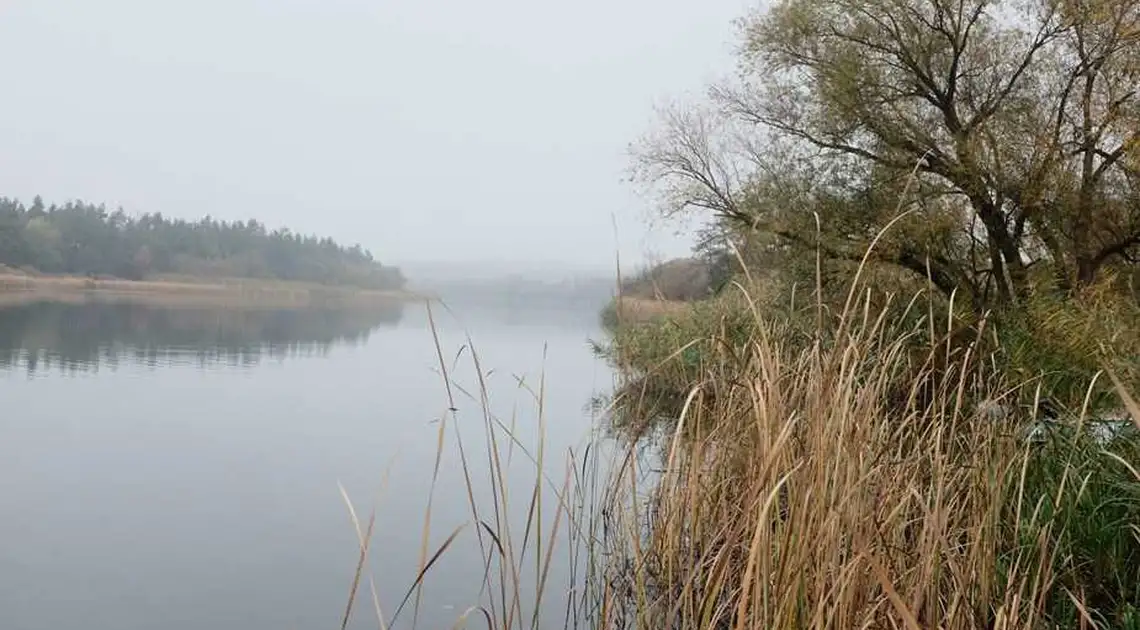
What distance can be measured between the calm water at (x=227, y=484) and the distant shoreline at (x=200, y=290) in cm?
3767

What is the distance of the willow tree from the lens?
972 cm

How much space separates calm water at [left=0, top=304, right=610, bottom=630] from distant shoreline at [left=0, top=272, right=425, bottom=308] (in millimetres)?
37665

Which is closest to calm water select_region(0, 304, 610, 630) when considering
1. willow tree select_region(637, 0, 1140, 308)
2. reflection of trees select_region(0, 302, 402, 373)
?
reflection of trees select_region(0, 302, 402, 373)

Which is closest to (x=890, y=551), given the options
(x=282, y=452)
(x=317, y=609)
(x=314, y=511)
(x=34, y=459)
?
(x=317, y=609)

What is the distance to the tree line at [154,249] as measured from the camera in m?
53.5

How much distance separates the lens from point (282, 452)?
876cm

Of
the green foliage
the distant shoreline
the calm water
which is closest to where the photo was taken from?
the green foliage

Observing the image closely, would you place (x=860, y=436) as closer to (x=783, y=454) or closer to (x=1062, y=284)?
(x=783, y=454)

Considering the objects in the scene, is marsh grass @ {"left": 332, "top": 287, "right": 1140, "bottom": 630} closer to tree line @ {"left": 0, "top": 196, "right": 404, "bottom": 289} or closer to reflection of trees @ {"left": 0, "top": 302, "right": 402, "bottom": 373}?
reflection of trees @ {"left": 0, "top": 302, "right": 402, "bottom": 373}

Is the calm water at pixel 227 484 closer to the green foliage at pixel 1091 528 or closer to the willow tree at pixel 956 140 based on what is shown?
the green foliage at pixel 1091 528

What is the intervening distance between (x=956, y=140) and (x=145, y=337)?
21018 mm

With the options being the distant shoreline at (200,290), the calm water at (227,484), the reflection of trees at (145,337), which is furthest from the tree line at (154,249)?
the calm water at (227,484)

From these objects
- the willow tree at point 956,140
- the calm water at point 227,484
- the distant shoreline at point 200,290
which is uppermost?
the willow tree at point 956,140

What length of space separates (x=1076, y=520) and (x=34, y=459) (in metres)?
8.47
